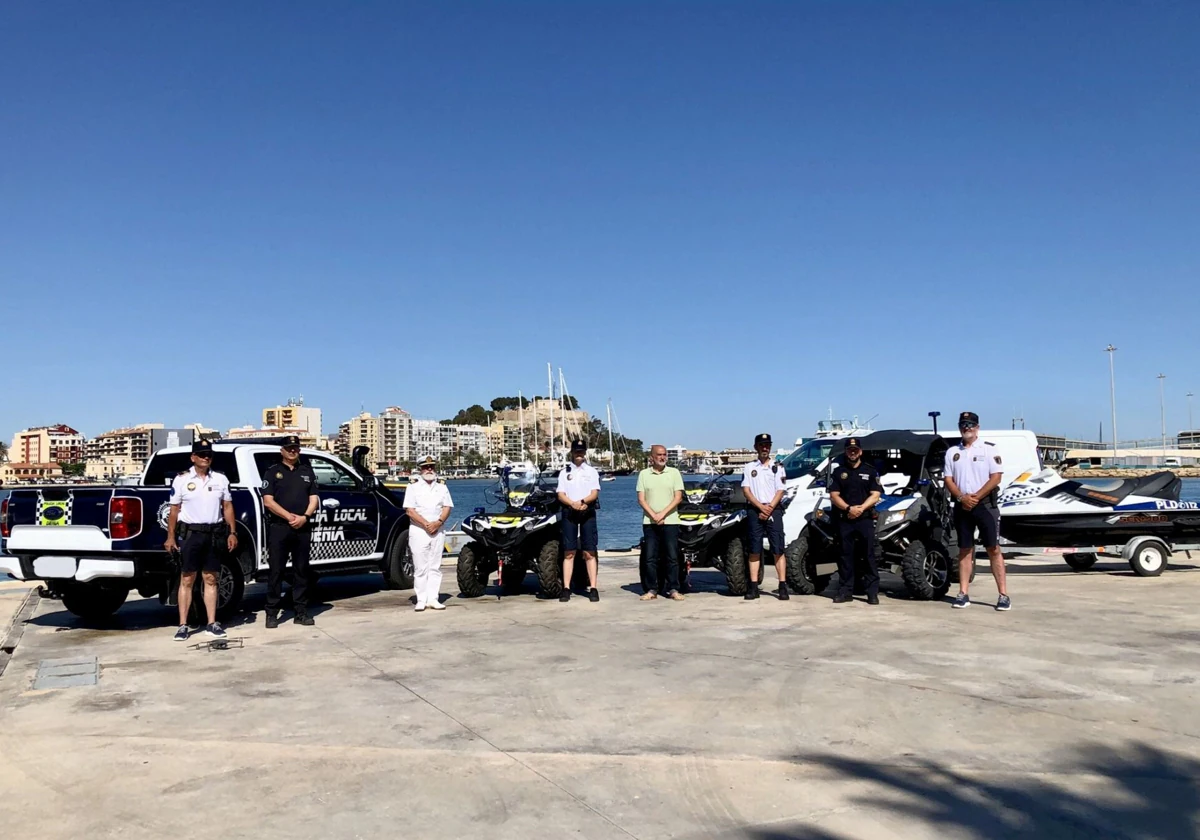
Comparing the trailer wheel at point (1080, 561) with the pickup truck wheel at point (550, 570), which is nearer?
the pickup truck wheel at point (550, 570)

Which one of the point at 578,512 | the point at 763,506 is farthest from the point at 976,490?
the point at 578,512

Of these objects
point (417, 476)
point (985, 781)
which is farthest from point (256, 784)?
point (417, 476)

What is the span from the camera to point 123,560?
8945 millimetres

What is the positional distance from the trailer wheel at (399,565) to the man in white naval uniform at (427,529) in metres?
1.29

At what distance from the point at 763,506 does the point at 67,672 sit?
6.76m

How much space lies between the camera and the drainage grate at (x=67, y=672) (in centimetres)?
695

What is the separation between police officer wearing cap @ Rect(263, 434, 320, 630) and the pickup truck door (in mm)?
1040

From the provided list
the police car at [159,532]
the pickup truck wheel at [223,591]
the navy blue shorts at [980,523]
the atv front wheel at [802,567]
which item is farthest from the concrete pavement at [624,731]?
the atv front wheel at [802,567]

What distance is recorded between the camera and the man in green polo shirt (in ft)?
36.1

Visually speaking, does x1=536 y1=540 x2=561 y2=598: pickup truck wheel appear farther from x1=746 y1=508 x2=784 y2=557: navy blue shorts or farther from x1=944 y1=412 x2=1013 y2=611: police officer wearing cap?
x1=944 y1=412 x2=1013 y2=611: police officer wearing cap

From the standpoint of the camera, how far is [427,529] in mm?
10812

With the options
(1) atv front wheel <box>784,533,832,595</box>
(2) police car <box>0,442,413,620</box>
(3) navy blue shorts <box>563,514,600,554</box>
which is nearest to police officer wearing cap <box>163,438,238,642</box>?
(2) police car <box>0,442,413,620</box>

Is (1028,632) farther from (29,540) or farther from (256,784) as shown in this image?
(29,540)

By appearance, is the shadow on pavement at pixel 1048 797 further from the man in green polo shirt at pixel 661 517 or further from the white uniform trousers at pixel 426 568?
the white uniform trousers at pixel 426 568
